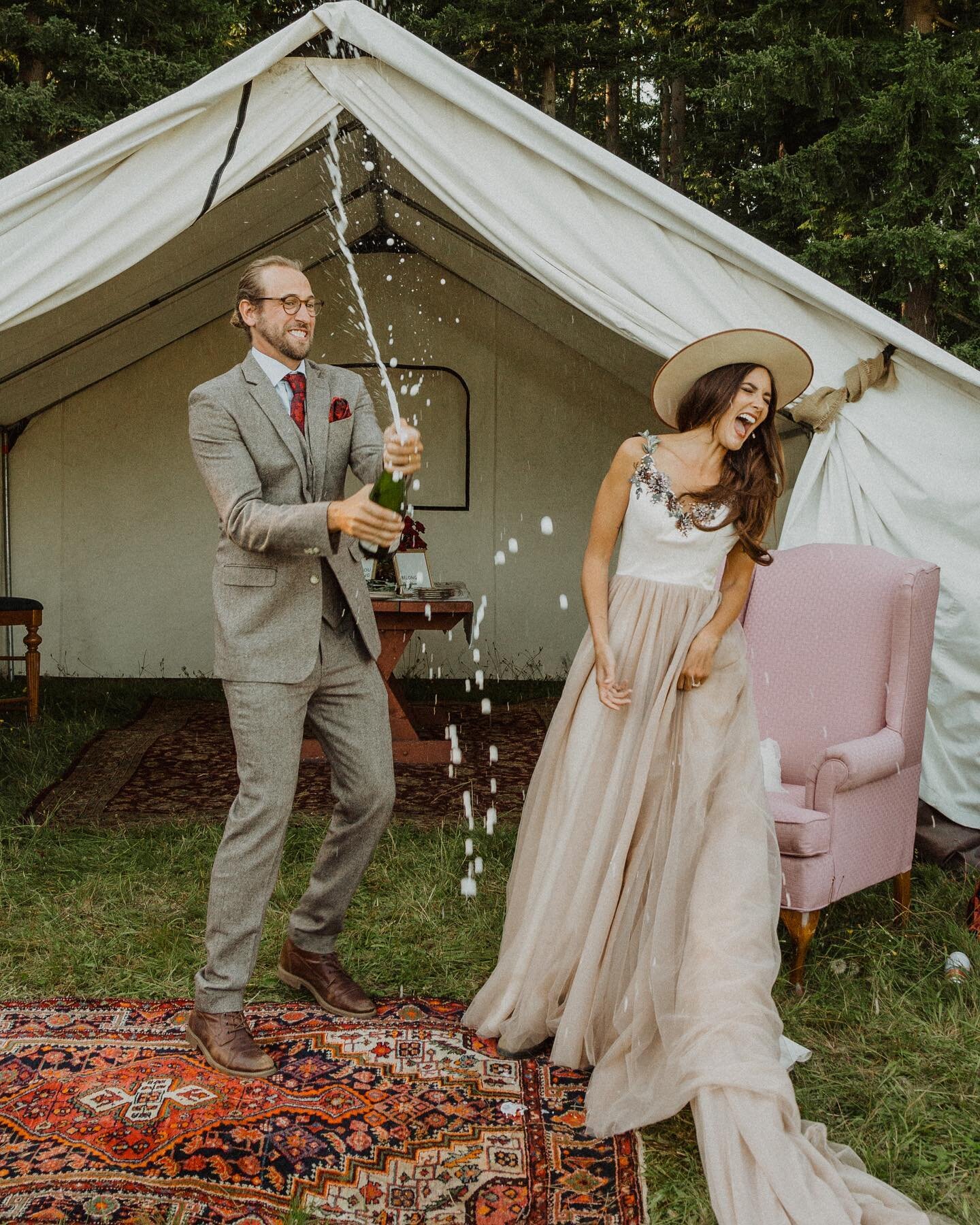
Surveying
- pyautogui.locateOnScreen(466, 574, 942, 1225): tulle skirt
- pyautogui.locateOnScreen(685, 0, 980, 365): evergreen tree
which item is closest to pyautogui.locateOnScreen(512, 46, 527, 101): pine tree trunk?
pyautogui.locateOnScreen(685, 0, 980, 365): evergreen tree

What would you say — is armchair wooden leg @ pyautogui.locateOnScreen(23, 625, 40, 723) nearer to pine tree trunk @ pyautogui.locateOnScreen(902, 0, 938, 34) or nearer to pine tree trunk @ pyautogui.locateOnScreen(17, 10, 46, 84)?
pine tree trunk @ pyautogui.locateOnScreen(17, 10, 46, 84)

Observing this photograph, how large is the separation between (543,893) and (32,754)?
3.72m

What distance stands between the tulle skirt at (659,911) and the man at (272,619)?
485 mm

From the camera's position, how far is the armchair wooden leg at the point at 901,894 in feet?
11.6

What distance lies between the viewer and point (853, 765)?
3.17m

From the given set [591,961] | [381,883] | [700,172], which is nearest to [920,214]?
[700,172]

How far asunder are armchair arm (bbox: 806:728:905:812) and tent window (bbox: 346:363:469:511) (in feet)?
16.9

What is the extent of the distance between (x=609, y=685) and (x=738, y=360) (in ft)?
2.90

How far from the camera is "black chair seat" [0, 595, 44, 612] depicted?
246 inches

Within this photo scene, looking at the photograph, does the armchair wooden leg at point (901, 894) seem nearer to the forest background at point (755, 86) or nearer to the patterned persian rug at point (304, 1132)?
the patterned persian rug at point (304, 1132)

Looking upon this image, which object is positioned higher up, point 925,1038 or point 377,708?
point 377,708

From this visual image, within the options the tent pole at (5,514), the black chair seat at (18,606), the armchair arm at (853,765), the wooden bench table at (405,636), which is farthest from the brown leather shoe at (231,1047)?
the tent pole at (5,514)

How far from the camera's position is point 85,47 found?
875cm

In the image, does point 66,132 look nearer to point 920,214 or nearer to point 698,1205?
point 920,214
